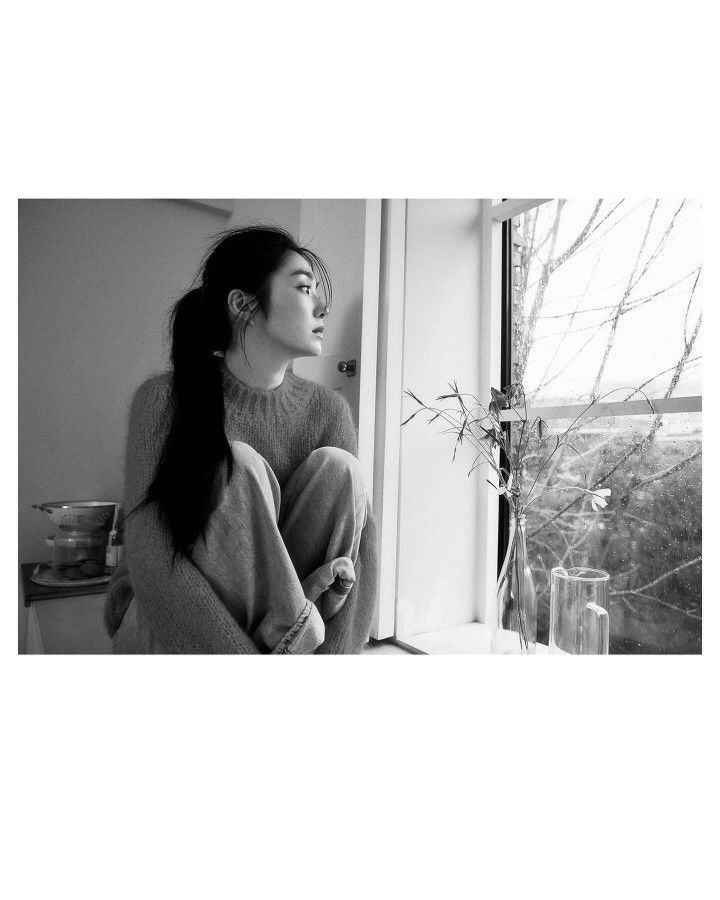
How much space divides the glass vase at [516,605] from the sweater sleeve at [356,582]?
0.90ft

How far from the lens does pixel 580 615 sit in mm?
1394

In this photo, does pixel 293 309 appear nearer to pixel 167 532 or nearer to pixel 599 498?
pixel 167 532

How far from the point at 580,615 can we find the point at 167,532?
2.89 ft

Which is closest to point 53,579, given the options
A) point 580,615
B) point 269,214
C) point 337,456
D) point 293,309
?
point 337,456

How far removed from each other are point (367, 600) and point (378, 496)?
217 mm

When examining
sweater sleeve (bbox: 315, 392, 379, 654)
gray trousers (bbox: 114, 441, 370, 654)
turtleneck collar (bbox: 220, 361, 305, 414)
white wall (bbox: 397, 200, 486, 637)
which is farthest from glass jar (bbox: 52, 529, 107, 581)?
white wall (bbox: 397, 200, 486, 637)

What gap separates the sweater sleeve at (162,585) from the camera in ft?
4.04

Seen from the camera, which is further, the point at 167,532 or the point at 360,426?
the point at 360,426

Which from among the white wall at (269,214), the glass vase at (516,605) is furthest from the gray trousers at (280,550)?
the white wall at (269,214)
